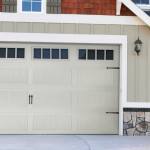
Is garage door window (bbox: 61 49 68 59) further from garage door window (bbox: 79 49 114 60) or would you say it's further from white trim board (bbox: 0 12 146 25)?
white trim board (bbox: 0 12 146 25)

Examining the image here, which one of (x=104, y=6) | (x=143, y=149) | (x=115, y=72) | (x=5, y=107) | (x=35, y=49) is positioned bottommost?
(x=143, y=149)

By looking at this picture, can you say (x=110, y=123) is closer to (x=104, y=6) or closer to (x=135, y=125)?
(x=135, y=125)

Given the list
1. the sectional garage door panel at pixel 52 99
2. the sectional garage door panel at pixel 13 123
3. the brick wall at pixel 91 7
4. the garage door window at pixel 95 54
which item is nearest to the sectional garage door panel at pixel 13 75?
the sectional garage door panel at pixel 52 99

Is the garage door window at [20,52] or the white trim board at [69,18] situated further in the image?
the garage door window at [20,52]

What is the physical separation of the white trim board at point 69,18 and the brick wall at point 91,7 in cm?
12

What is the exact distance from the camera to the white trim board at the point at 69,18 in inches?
365

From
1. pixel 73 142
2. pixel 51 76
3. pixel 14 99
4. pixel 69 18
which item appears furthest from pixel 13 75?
pixel 73 142

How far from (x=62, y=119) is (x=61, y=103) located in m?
0.42

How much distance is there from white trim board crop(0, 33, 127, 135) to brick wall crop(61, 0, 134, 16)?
634mm

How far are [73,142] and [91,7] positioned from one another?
357cm

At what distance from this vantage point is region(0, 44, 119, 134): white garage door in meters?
9.48

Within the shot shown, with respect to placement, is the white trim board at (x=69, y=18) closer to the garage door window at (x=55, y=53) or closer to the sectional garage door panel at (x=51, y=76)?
the garage door window at (x=55, y=53)

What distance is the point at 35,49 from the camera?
958 cm

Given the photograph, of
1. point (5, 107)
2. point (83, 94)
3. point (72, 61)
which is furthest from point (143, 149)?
point (5, 107)
